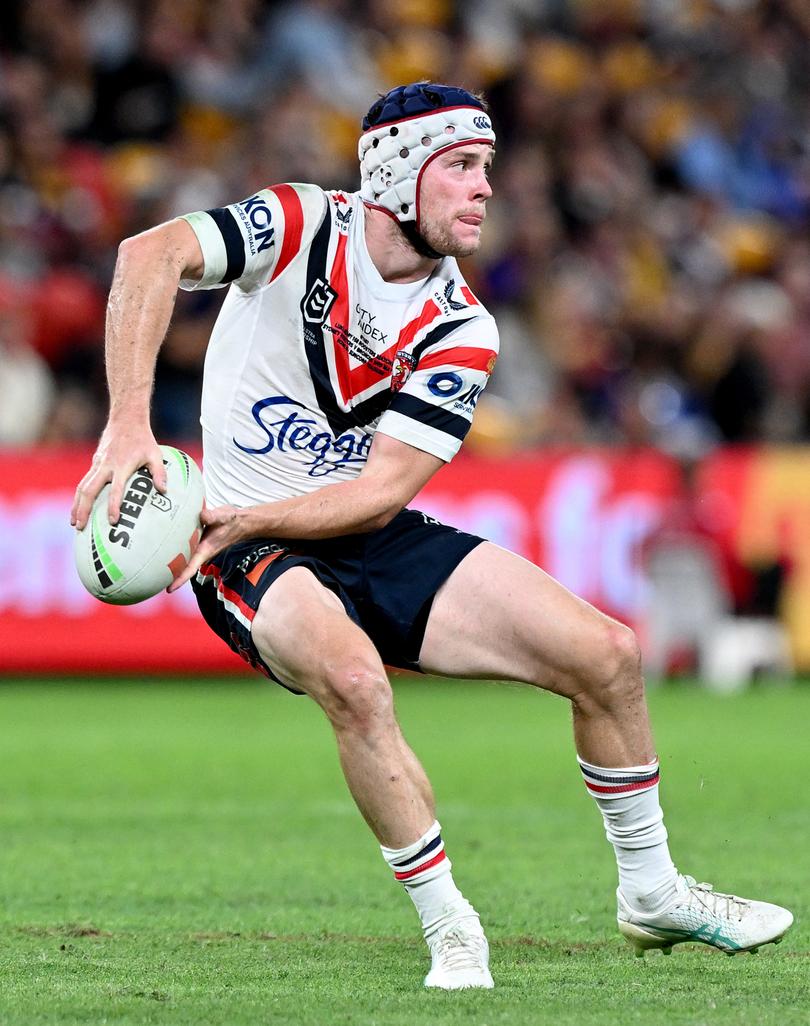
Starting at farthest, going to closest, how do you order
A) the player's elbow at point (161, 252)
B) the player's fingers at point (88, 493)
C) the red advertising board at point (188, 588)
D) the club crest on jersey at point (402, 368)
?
the red advertising board at point (188, 588) < the club crest on jersey at point (402, 368) < the player's elbow at point (161, 252) < the player's fingers at point (88, 493)

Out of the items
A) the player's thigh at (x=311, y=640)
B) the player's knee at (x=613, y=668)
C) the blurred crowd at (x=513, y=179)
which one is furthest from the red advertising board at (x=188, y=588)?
the player's knee at (x=613, y=668)

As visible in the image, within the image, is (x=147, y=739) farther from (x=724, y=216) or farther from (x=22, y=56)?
(x=724, y=216)

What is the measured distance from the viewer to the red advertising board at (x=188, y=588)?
42.9 feet

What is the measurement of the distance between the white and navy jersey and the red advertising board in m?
7.75

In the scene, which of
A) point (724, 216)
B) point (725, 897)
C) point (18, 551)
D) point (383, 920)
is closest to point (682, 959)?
point (725, 897)

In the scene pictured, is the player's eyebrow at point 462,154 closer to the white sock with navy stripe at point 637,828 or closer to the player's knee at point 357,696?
the player's knee at point 357,696

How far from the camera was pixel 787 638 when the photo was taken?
14.4 meters

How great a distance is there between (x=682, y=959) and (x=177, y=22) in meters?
12.0

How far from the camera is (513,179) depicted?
16.4 meters

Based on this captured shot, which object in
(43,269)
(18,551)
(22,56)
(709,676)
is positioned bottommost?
(709,676)

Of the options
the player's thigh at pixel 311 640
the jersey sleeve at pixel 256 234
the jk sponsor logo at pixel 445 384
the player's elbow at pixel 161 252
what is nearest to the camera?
the player's thigh at pixel 311 640

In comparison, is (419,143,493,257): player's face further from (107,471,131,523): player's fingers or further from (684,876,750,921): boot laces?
(684,876,750,921): boot laces

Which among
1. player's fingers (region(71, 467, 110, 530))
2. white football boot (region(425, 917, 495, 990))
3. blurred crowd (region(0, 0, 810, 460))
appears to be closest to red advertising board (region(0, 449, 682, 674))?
blurred crowd (region(0, 0, 810, 460))

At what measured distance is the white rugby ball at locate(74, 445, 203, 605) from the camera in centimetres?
463
